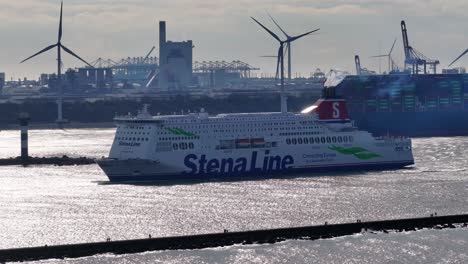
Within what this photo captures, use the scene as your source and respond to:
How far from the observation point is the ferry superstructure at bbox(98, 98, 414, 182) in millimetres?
67500

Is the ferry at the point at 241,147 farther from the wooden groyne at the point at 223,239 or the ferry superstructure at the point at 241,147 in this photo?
the wooden groyne at the point at 223,239

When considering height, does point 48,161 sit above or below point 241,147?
below

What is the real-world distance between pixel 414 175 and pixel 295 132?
305 inches

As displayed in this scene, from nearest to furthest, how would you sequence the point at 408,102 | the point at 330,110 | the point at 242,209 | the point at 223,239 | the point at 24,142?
the point at 223,239, the point at 242,209, the point at 330,110, the point at 24,142, the point at 408,102

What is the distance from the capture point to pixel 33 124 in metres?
148

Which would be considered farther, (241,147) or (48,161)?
(48,161)

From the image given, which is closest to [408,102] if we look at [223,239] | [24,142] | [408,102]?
[408,102]

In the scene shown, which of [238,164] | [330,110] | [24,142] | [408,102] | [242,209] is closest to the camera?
[242,209]

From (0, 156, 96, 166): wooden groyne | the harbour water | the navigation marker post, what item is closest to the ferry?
the harbour water

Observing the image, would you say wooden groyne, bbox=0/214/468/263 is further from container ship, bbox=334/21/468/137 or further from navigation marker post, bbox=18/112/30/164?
container ship, bbox=334/21/468/137

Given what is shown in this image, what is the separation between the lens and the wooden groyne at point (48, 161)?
79.0 metres

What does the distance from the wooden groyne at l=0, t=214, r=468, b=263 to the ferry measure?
23565 mm

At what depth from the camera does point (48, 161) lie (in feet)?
263

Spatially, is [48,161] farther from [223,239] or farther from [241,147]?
[223,239]
